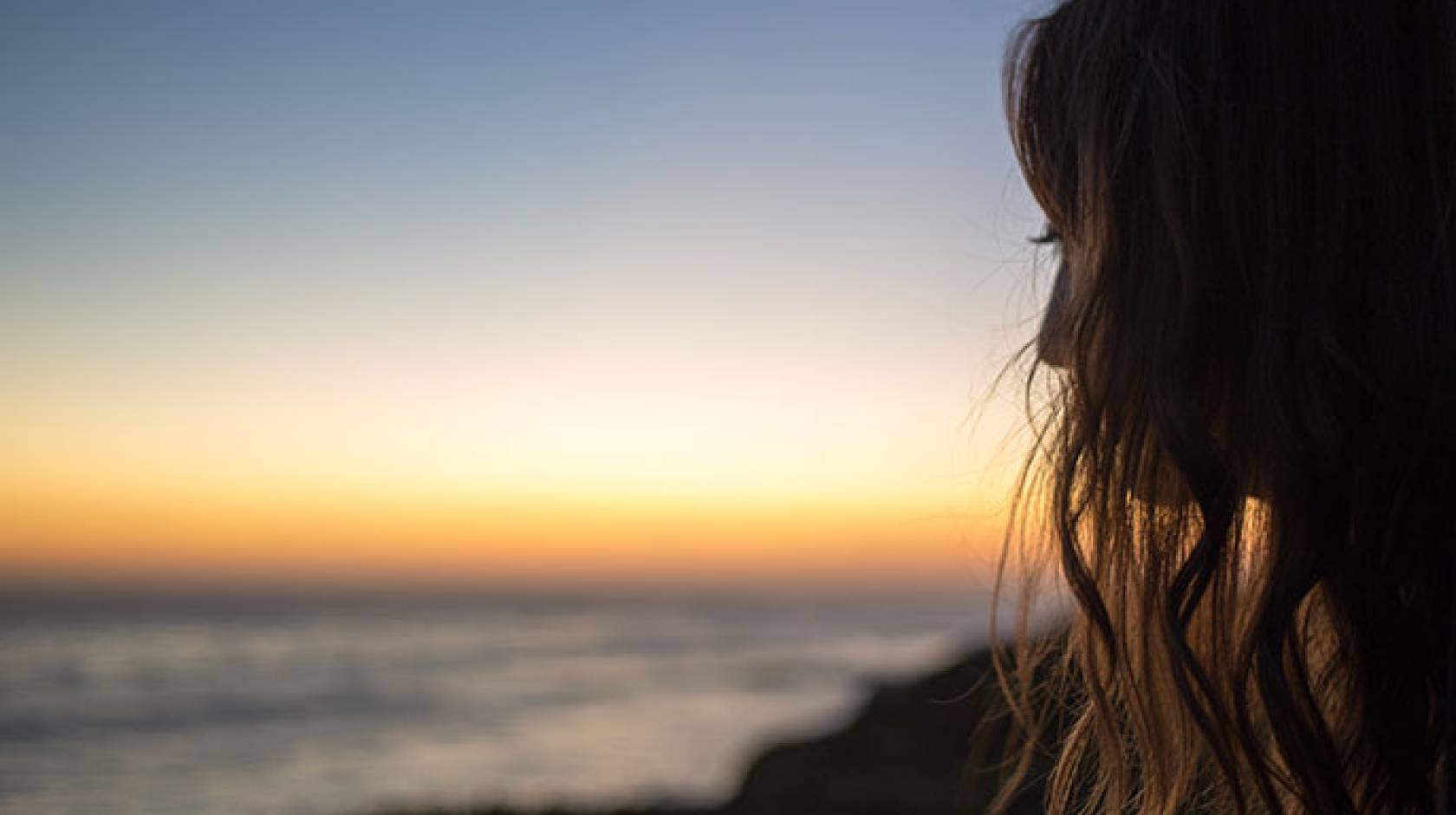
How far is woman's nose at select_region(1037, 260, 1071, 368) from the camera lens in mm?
1671

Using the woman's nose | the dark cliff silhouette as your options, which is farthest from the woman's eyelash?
the dark cliff silhouette

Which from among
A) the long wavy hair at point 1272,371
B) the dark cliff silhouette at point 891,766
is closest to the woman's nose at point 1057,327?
the long wavy hair at point 1272,371

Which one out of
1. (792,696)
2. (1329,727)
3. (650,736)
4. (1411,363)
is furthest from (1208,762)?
(792,696)

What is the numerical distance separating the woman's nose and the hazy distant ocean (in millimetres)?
12557

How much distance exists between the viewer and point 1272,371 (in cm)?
146

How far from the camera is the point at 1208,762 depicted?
1728mm

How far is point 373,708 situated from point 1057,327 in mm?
30120

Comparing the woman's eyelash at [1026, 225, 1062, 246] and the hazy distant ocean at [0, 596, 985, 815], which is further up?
the woman's eyelash at [1026, 225, 1062, 246]

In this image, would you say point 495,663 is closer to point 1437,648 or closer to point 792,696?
point 792,696

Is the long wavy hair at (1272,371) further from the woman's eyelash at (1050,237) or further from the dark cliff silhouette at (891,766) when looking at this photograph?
the dark cliff silhouette at (891,766)

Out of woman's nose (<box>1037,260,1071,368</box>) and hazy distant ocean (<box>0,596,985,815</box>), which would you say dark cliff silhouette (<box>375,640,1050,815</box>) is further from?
woman's nose (<box>1037,260,1071,368</box>)

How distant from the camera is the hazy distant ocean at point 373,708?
1845 centimetres

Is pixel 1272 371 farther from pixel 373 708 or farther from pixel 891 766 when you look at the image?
pixel 373 708

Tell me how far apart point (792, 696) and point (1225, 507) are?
125 feet
